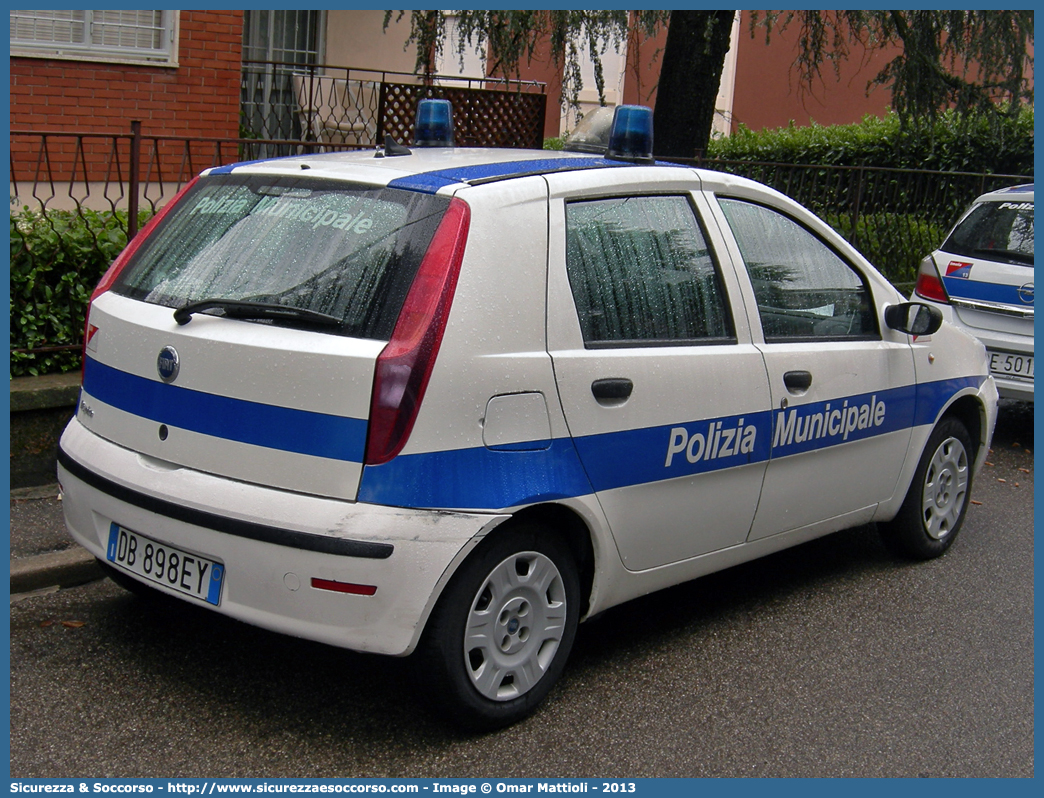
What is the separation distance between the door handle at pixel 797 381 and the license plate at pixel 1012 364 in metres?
3.96

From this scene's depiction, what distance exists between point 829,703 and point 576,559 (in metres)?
1.02

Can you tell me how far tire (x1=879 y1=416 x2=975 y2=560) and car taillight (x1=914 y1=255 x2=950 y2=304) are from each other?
2735mm

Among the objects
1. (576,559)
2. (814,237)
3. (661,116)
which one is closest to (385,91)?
(661,116)

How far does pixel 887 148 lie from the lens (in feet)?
51.8

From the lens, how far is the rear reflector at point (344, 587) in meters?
3.19

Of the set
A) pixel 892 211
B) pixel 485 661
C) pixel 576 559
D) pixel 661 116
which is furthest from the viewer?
pixel 892 211

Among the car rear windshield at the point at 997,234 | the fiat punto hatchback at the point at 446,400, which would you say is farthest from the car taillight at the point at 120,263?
the car rear windshield at the point at 997,234

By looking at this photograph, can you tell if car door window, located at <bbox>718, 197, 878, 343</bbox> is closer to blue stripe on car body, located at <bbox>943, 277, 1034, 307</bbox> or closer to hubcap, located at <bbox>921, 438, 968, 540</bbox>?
hubcap, located at <bbox>921, 438, 968, 540</bbox>

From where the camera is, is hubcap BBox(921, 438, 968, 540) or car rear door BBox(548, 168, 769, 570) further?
hubcap BBox(921, 438, 968, 540)

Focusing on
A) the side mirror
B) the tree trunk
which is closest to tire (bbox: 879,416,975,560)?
the side mirror

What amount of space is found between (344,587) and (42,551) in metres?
2.18

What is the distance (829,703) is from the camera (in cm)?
397

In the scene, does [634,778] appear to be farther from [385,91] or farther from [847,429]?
[385,91]

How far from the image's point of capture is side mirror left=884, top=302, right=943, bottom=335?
16.1 feet
